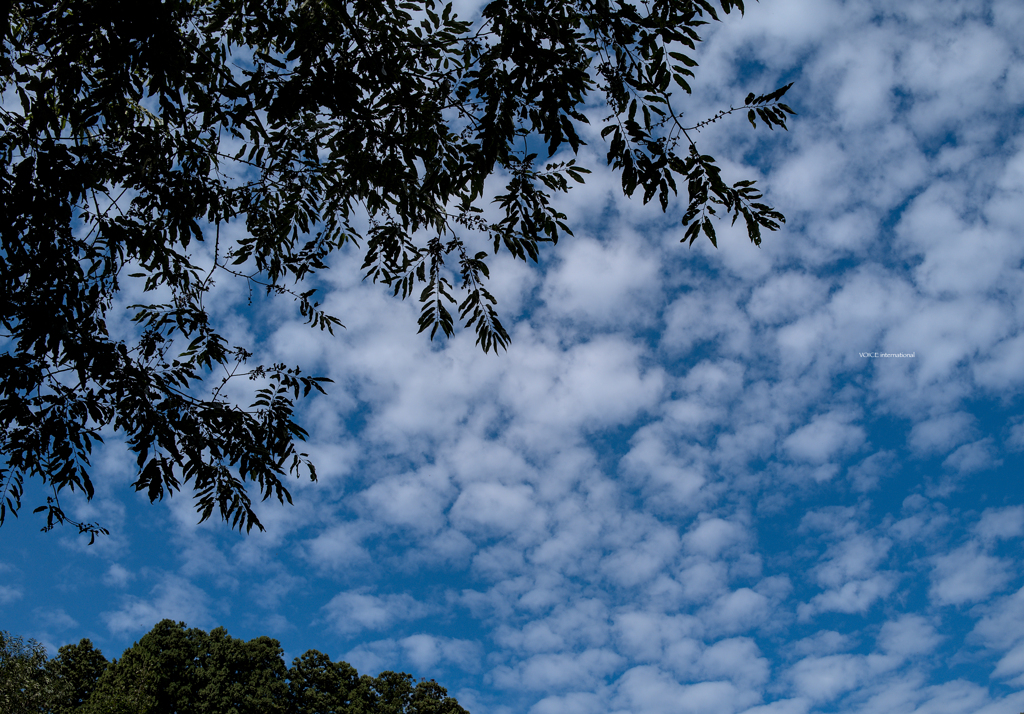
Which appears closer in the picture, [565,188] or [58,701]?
[565,188]

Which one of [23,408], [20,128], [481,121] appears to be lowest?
[23,408]

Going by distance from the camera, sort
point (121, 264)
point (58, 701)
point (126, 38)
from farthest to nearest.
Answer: point (58, 701)
point (121, 264)
point (126, 38)

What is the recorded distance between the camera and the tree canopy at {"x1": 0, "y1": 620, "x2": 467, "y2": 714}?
2366cm

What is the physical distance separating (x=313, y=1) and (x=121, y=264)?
279cm

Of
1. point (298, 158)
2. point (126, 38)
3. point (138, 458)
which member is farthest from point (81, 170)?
point (138, 458)

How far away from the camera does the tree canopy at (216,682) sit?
23.7 metres

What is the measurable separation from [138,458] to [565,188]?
4.12 m

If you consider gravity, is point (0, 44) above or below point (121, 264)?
above

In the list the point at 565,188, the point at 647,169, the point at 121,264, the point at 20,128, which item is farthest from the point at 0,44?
the point at 647,169

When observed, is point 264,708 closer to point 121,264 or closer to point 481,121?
point 121,264

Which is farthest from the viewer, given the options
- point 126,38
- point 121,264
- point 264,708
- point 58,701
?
point 264,708

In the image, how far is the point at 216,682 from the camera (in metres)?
25.8

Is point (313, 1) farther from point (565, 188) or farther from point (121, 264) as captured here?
point (121, 264)

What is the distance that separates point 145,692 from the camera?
23531mm
